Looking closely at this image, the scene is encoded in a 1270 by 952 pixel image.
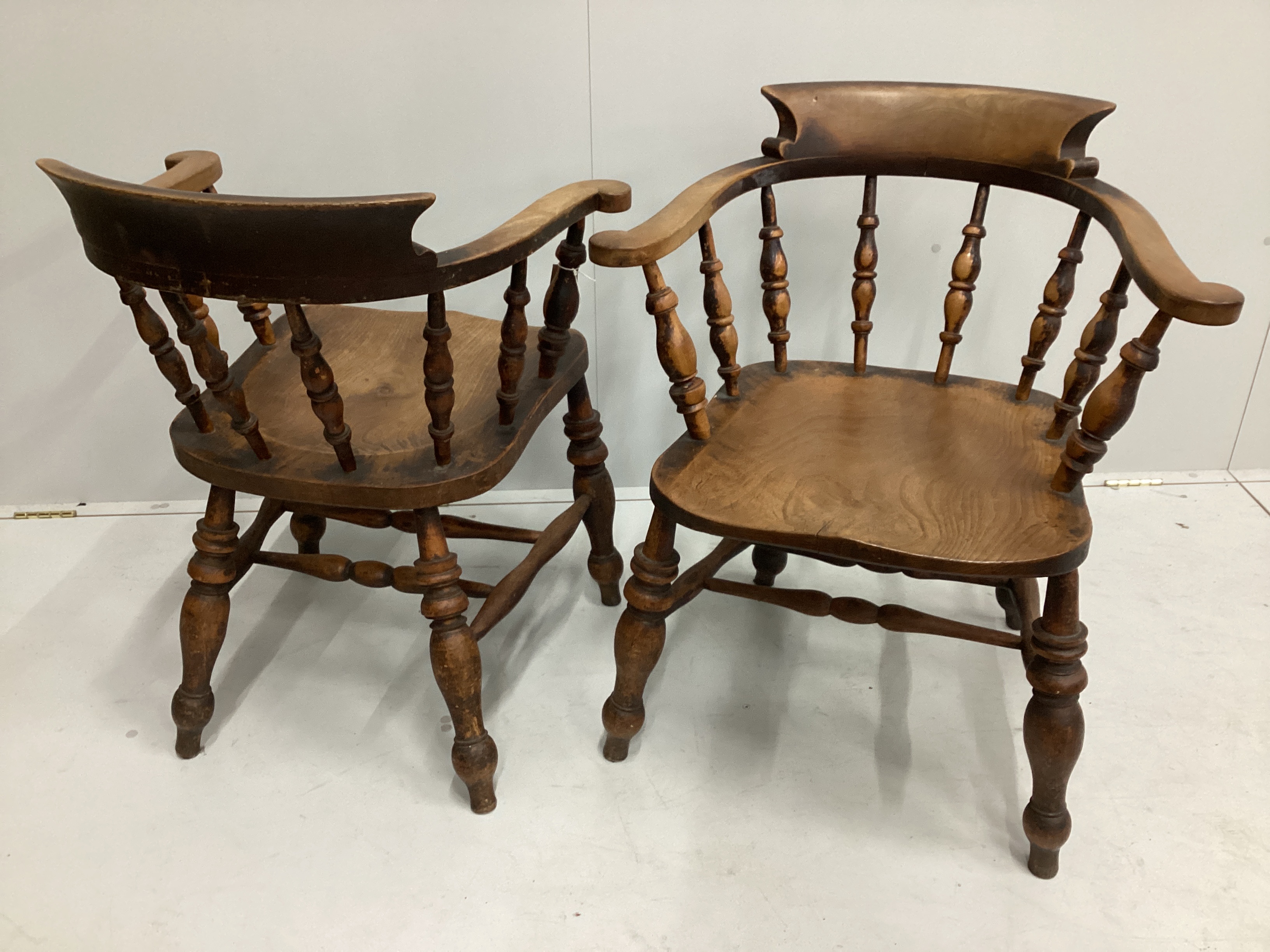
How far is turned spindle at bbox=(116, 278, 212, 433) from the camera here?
4.11 feet

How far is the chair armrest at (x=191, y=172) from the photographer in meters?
1.44

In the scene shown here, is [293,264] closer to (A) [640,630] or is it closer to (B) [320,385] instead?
(B) [320,385]

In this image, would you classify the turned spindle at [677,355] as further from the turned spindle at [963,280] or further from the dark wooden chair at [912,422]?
the turned spindle at [963,280]

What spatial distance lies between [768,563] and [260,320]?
3.40 ft

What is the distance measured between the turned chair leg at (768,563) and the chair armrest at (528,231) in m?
0.77

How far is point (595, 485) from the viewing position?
1.79 metres

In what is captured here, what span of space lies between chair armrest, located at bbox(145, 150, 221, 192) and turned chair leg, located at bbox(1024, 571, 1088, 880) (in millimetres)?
1323

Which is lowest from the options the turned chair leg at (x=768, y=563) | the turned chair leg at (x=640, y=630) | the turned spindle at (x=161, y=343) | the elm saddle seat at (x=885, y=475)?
the turned chair leg at (x=768, y=563)

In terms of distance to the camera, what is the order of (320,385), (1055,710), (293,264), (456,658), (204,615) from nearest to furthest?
1. (293,264)
2. (320,385)
3. (1055,710)
4. (456,658)
5. (204,615)

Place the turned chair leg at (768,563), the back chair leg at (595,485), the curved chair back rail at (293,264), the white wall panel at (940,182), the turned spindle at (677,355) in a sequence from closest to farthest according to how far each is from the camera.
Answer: the curved chair back rail at (293,264), the turned spindle at (677,355), the back chair leg at (595,485), the white wall panel at (940,182), the turned chair leg at (768,563)

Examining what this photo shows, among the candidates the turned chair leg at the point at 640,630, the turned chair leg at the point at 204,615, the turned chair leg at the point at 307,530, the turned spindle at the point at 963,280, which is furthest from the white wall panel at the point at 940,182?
the turned chair leg at the point at 204,615

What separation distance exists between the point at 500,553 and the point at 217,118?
1.02 meters

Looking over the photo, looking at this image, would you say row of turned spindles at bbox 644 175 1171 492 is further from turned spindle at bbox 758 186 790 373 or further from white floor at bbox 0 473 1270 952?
white floor at bbox 0 473 1270 952

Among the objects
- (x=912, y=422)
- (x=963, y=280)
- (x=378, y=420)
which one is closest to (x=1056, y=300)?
(x=963, y=280)
